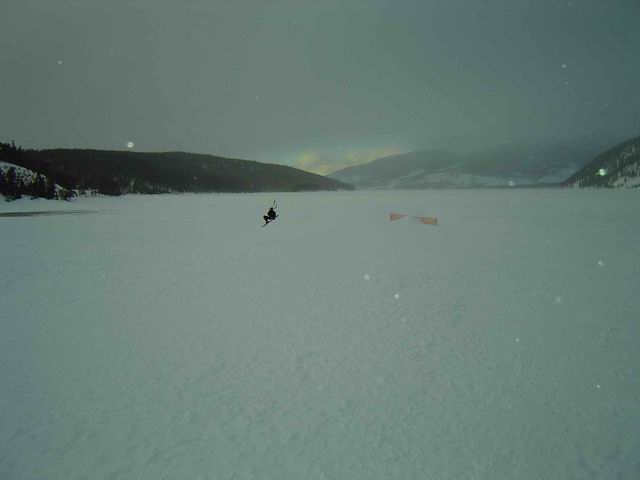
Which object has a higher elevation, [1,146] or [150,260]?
[1,146]

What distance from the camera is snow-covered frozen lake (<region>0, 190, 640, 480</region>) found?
10.2 ft

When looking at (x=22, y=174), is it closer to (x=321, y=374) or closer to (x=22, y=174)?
(x=22, y=174)

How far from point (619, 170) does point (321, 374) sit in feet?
713

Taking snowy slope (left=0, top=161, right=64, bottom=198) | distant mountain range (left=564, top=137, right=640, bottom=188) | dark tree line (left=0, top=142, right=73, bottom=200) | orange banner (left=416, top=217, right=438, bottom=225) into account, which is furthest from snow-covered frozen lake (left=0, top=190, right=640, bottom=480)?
distant mountain range (left=564, top=137, right=640, bottom=188)

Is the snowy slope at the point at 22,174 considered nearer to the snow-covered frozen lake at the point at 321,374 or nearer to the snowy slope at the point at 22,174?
the snowy slope at the point at 22,174

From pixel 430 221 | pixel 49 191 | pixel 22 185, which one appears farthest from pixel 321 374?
pixel 22 185

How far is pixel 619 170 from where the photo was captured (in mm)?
170125

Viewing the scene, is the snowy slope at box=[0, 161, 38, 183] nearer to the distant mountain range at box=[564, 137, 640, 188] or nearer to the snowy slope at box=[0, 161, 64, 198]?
the snowy slope at box=[0, 161, 64, 198]

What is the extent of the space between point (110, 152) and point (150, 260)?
21769 centimetres

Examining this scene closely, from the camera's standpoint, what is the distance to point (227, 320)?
6152 mm

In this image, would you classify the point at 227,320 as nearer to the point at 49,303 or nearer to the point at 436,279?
the point at 49,303

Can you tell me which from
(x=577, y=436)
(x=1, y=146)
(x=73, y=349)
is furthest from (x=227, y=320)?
(x=1, y=146)

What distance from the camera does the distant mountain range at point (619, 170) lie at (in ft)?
509

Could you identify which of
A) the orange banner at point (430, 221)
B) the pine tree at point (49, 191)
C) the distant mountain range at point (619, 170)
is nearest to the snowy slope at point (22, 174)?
the pine tree at point (49, 191)
